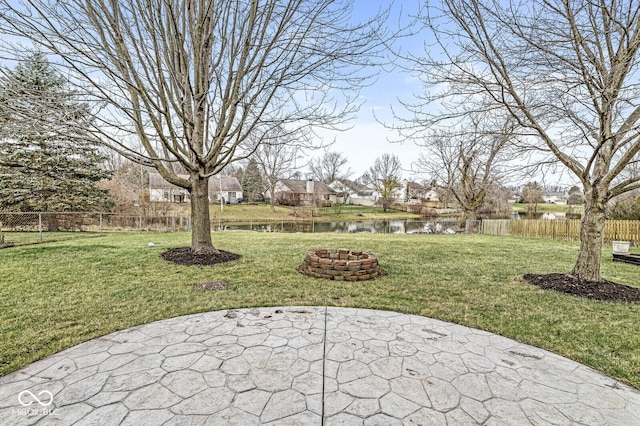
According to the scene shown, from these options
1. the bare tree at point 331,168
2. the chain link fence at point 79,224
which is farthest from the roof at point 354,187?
the chain link fence at point 79,224

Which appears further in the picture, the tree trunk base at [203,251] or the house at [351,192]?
the house at [351,192]

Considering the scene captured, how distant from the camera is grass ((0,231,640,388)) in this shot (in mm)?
2922

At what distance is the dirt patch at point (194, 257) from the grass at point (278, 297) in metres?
0.31

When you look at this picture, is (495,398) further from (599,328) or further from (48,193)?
(48,193)

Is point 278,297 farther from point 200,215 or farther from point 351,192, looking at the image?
point 351,192

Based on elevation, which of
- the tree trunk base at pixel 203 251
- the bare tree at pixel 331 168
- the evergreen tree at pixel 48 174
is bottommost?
the tree trunk base at pixel 203 251

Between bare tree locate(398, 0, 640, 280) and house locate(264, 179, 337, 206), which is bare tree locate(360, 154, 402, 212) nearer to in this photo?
house locate(264, 179, 337, 206)

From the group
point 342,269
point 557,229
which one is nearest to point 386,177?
point 557,229

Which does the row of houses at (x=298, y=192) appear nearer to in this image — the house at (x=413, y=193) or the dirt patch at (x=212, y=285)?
the house at (x=413, y=193)

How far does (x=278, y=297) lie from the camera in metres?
4.17

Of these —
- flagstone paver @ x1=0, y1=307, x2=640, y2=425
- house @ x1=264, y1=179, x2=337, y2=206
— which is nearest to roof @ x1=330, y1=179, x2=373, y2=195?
house @ x1=264, y1=179, x2=337, y2=206

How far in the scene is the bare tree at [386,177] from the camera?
122 ft

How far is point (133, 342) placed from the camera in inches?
110

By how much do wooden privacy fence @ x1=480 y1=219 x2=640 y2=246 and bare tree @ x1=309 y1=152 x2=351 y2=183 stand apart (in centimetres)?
3498
